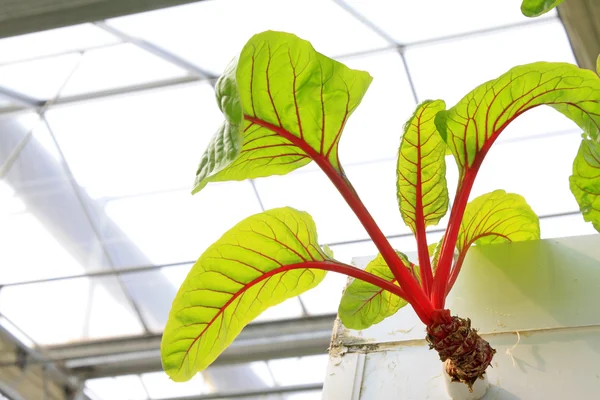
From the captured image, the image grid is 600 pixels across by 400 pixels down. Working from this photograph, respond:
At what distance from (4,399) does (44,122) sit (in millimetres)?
2568

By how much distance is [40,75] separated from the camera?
10.6 ft

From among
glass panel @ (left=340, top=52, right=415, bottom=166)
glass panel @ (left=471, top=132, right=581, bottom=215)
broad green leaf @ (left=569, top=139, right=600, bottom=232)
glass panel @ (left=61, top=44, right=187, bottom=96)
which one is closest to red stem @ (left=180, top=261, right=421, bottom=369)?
broad green leaf @ (left=569, top=139, right=600, bottom=232)

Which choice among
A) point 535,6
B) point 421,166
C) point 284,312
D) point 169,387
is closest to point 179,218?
point 284,312

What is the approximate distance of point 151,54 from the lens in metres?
2.95

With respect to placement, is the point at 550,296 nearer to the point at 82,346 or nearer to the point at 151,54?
the point at 151,54

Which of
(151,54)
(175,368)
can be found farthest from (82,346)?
(175,368)

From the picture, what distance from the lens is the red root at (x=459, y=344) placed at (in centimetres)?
76

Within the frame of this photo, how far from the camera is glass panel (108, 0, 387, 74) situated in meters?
2.62

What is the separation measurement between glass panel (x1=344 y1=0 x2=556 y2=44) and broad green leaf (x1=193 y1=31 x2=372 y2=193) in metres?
1.91

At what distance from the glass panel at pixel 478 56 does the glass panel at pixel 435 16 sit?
0.06m

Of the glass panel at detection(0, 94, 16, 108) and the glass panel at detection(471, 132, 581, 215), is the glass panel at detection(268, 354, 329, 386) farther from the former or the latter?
the glass panel at detection(0, 94, 16, 108)

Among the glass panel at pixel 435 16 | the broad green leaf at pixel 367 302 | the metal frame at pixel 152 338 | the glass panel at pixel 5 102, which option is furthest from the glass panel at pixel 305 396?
the broad green leaf at pixel 367 302

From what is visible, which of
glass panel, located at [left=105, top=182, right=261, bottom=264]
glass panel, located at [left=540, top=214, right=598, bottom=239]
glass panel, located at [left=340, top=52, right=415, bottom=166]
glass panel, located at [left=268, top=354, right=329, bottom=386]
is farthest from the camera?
glass panel, located at [left=268, top=354, right=329, bottom=386]

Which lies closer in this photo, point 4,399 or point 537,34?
point 537,34
